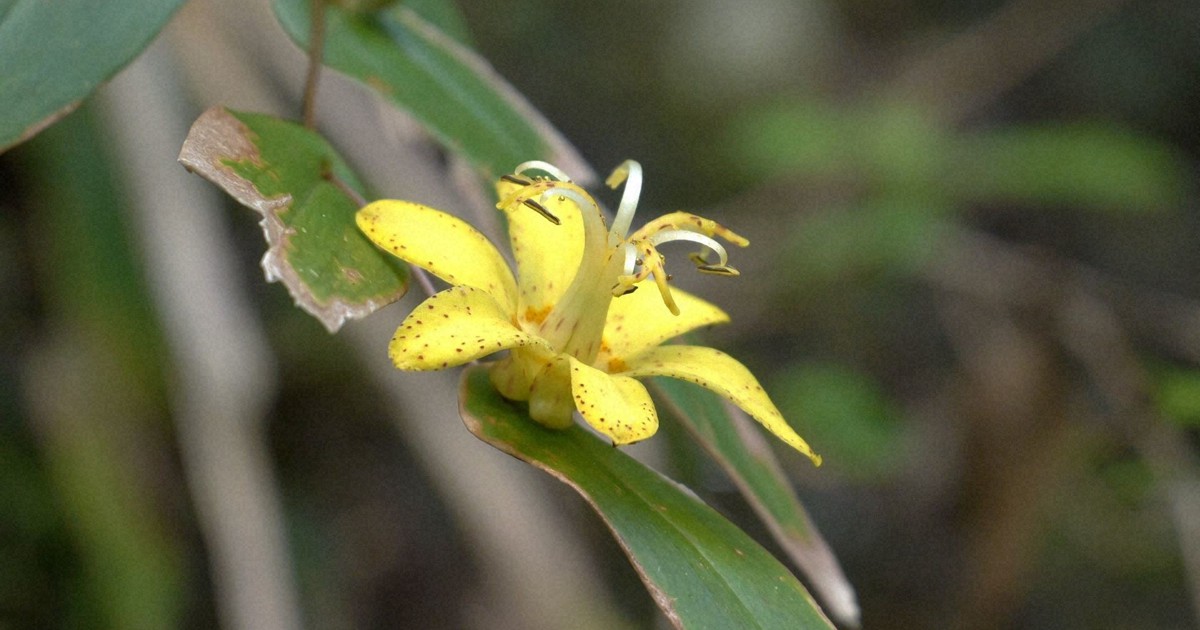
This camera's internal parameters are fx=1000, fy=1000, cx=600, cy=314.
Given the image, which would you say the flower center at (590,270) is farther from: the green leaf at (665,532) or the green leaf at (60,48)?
the green leaf at (60,48)

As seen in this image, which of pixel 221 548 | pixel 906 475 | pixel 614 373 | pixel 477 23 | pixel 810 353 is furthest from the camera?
pixel 477 23

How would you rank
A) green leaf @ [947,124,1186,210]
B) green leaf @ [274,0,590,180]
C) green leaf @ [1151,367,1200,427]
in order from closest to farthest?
green leaf @ [274,0,590,180] < green leaf @ [1151,367,1200,427] < green leaf @ [947,124,1186,210]

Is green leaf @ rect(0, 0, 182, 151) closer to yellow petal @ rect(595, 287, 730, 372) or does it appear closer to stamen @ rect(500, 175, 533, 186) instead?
stamen @ rect(500, 175, 533, 186)

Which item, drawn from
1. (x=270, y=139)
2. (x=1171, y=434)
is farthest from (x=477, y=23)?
(x=270, y=139)

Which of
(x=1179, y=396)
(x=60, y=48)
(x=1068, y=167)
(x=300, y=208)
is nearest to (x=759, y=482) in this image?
(x=300, y=208)

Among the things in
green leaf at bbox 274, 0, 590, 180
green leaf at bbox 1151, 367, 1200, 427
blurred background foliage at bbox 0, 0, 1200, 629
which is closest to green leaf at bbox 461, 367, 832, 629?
green leaf at bbox 274, 0, 590, 180

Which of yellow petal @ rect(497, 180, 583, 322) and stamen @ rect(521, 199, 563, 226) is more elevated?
stamen @ rect(521, 199, 563, 226)

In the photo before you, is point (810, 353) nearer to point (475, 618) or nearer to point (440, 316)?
point (475, 618)

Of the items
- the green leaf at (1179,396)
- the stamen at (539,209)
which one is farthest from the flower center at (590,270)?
the green leaf at (1179,396)
